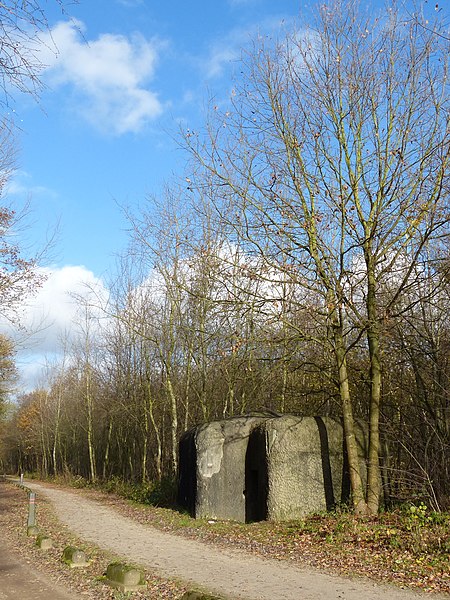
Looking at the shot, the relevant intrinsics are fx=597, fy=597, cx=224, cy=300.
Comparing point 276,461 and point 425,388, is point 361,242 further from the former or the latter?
point 276,461

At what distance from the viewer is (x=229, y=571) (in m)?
9.52

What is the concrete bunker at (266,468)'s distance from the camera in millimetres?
14594

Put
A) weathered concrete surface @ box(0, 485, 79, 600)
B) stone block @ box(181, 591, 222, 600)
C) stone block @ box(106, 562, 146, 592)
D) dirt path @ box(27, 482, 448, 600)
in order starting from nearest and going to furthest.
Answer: stone block @ box(181, 591, 222, 600) → dirt path @ box(27, 482, 448, 600) → weathered concrete surface @ box(0, 485, 79, 600) → stone block @ box(106, 562, 146, 592)

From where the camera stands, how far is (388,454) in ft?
48.7

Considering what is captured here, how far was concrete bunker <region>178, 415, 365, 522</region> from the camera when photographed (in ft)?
47.9

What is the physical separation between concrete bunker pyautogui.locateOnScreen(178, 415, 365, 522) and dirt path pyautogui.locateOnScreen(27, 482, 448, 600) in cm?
196

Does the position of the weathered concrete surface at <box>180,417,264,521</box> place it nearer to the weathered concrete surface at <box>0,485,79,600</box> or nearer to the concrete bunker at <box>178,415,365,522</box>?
the concrete bunker at <box>178,415,365,522</box>

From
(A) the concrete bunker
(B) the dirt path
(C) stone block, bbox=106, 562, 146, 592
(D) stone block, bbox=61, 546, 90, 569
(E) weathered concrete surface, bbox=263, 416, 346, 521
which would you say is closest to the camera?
(B) the dirt path

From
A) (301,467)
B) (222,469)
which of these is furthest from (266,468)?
(222,469)

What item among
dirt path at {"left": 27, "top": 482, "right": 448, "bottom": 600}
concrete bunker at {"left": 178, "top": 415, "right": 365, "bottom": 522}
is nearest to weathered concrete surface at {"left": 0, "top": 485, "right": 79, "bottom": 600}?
dirt path at {"left": 27, "top": 482, "right": 448, "bottom": 600}

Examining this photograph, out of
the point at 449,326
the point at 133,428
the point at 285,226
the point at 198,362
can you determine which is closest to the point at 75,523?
the point at 198,362

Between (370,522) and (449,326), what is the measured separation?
489cm

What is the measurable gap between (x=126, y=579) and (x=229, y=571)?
194cm

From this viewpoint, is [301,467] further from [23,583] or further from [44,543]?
[23,583]
